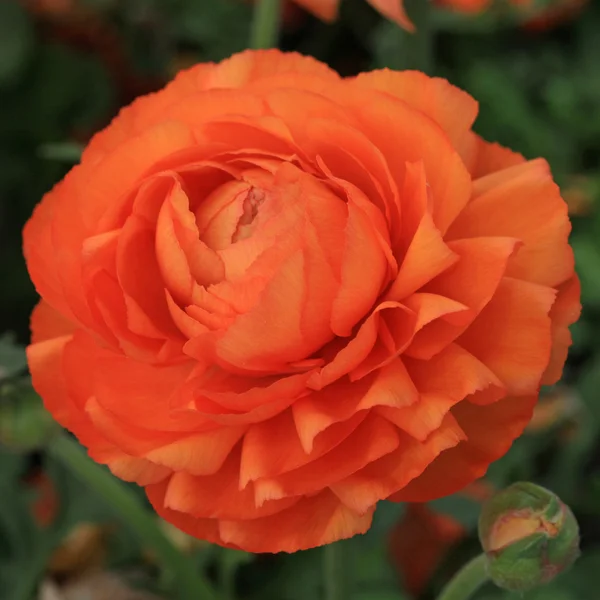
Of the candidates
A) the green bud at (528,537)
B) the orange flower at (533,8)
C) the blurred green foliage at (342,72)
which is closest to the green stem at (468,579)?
the green bud at (528,537)

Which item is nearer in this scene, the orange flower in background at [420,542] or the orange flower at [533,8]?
the orange flower in background at [420,542]

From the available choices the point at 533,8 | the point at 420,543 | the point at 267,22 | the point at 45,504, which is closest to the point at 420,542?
the point at 420,543

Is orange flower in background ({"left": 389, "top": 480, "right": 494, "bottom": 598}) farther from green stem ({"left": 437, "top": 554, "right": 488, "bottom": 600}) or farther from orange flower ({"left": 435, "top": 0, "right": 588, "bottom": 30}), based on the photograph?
orange flower ({"left": 435, "top": 0, "right": 588, "bottom": 30})

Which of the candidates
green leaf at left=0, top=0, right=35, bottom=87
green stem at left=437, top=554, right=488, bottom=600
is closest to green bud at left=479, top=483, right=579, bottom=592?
green stem at left=437, top=554, right=488, bottom=600

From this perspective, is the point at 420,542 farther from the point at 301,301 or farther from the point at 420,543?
the point at 301,301

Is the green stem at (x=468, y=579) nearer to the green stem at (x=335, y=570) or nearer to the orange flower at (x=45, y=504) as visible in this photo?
the green stem at (x=335, y=570)

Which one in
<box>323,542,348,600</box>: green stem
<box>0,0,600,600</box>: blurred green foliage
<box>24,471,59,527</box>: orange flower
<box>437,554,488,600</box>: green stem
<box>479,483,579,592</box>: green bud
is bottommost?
<box>24,471,59,527</box>: orange flower
